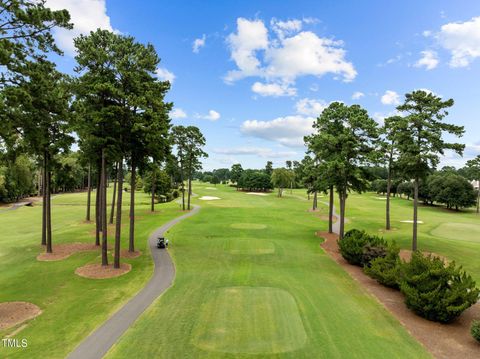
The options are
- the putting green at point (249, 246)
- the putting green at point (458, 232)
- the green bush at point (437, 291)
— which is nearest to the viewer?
the green bush at point (437, 291)

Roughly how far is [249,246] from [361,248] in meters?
10.4

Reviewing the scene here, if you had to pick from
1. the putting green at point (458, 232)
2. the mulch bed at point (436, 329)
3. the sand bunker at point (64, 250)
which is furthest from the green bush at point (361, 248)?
the sand bunker at point (64, 250)

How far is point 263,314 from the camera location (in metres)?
14.5

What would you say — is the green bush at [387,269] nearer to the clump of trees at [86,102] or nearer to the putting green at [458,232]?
the clump of trees at [86,102]

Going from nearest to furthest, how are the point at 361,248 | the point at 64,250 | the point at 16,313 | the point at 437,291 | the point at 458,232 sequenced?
the point at 16,313 < the point at 437,291 < the point at 361,248 < the point at 64,250 < the point at 458,232

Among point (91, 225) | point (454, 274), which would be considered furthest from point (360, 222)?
point (91, 225)

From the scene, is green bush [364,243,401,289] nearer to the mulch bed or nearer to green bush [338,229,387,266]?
the mulch bed

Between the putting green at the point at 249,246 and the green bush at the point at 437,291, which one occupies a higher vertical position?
the green bush at the point at 437,291

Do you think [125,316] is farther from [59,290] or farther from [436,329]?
[436,329]

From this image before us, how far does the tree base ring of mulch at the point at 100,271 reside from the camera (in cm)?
2019

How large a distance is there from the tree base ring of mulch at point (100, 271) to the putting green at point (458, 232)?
3580 cm

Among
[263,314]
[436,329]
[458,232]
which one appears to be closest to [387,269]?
[436,329]

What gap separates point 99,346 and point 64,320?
336 cm

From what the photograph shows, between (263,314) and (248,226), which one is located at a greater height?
(248,226)
